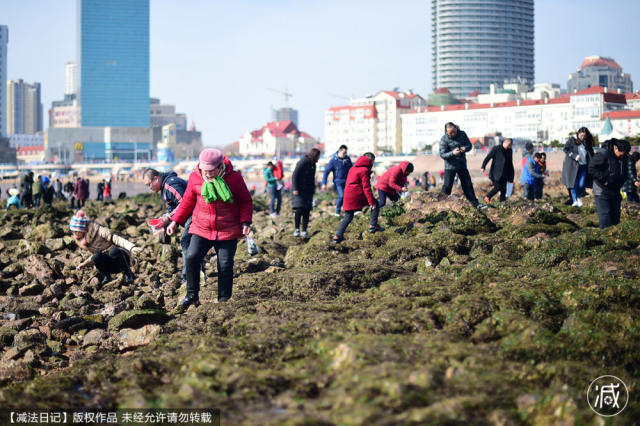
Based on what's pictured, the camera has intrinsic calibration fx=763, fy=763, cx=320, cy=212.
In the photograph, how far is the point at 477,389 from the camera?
4336 millimetres

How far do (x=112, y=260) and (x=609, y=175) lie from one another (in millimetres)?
6585

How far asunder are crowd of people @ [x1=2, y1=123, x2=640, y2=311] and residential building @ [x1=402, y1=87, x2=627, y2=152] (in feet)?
330

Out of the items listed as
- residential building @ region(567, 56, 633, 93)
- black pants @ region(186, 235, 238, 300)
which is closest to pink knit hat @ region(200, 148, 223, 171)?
black pants @ region(186, 235, 238, 300)

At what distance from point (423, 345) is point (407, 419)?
4.42ft

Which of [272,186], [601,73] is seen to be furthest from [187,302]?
[601,73]

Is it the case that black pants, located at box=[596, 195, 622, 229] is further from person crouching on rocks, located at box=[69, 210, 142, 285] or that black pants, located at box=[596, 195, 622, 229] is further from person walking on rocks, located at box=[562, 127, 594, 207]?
person crouching on rocks, located at box=[69, 210, 142, 285]

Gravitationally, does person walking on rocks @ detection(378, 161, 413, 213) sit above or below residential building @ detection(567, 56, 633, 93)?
below

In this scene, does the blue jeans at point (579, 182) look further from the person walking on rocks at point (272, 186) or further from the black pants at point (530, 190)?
the person walking on rocks at point (272, 186)

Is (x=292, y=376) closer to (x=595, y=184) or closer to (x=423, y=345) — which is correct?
(x=423, y=345)

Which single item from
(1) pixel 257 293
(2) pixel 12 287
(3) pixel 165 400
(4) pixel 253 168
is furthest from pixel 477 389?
(4) pixel 253 168

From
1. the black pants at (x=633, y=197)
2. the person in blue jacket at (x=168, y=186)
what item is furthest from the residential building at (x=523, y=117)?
the person in blue jacket at (x=168, y=186)

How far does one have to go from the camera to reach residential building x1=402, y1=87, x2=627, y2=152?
122750 millimetres

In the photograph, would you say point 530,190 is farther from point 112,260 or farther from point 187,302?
point 187,302

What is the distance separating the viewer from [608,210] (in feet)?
32.6
